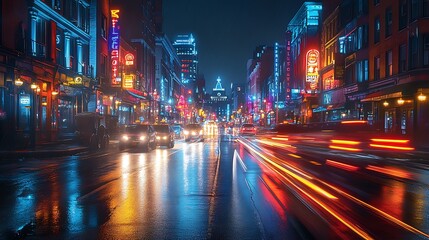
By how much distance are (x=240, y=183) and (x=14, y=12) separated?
22.2 metres

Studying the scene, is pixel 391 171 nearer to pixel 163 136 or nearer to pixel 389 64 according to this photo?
pixel 163 136

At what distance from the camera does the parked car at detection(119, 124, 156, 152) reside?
1225 inches

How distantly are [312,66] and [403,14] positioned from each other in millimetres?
27288

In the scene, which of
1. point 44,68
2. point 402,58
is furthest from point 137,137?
point 402,58

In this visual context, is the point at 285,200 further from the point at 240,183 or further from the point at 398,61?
the point at 398,61

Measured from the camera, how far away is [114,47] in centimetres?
5078

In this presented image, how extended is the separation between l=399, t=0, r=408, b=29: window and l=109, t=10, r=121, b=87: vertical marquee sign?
2773cm

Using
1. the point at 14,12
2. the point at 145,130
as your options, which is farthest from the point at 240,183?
the point at 14,12

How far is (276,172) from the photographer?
17562 millimetres

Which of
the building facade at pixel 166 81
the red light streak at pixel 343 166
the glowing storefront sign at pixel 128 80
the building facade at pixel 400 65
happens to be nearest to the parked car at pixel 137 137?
the red light streak at pixel 343 166

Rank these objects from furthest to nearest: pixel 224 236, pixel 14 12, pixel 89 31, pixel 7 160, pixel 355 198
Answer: pixel 89 31, pixel 14 12, pixel 7 160, pixel 355 198, pixel 224 236

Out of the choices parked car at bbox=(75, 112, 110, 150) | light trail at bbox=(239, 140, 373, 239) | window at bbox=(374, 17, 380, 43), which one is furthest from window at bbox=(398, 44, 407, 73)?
parked car at bbox=(75, 112, 110, 150)

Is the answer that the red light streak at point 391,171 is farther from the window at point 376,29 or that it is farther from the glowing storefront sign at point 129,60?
the glowing storefront sign at point 129,60

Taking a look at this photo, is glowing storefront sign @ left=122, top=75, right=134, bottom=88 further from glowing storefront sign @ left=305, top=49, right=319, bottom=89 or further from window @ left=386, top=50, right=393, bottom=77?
window @ left=386, top=50, right=393, bottom=77
